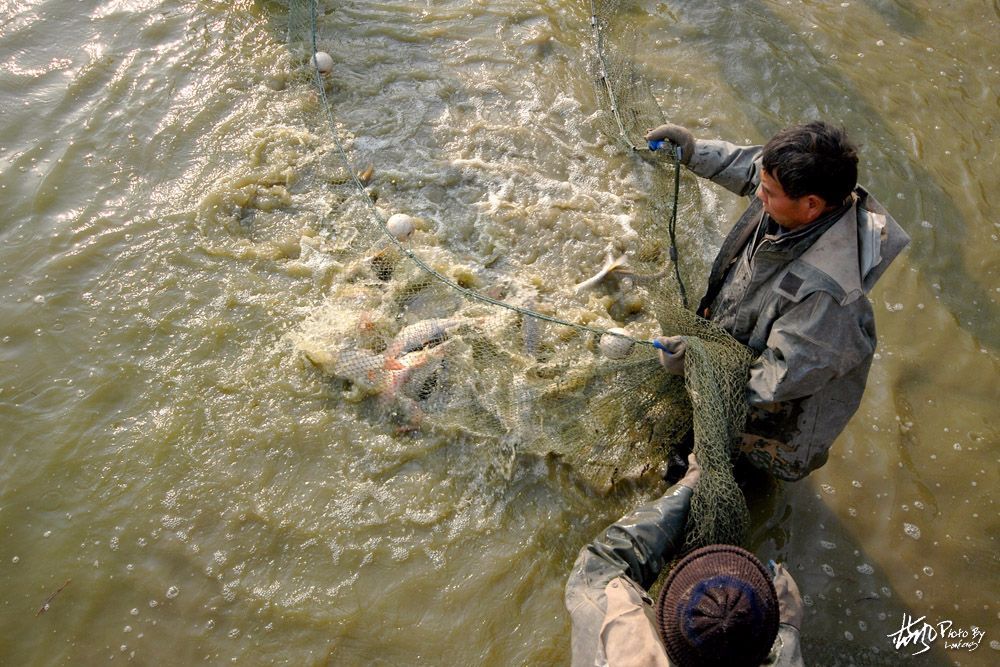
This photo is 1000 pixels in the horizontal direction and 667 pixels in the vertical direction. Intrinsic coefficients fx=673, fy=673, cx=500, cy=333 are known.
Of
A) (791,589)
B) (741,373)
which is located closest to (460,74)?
(741,373)

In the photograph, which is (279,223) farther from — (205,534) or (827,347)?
(827,347)

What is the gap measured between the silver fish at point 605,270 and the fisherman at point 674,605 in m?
2.27

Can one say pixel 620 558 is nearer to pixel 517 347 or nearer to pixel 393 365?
pixel 517 347

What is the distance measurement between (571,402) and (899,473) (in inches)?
81.6

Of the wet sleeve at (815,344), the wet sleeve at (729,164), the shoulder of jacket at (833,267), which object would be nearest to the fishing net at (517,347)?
the wet sleeve at (815,344)

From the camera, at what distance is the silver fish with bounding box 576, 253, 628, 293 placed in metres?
4.93

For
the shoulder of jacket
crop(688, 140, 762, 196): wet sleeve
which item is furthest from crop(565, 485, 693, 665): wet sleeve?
crop(688, 140, 762, 196): wet sleeve

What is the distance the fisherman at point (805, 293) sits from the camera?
2.78 m

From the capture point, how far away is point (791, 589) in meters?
2.72

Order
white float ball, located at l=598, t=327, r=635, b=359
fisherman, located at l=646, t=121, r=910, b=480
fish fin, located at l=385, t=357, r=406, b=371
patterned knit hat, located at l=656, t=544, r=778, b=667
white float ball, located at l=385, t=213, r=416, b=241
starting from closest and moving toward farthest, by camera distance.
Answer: patterned knit hat, located at l=656, t=544, r=778, b=667
fisherman, located at l=646, t=121, r=910, b=480
white float ball, located at l=598, t=327, r=635, b=359
fish fin, located at l=385, t=357, r=406, b=371
white float ball, located at l=385, t=213, r=416, b=241

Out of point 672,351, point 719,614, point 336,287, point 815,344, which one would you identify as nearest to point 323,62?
point 336,287

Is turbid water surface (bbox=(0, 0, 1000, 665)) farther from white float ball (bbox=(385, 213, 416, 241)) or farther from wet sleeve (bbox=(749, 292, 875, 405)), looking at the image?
wet sleeve (bbox=(749, 292, 875, 405))

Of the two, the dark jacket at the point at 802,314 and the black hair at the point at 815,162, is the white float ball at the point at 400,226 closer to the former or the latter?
the dark jacket at the point at 802,314

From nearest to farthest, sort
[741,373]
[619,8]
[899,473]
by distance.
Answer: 1. [741,373]
2. [899,473]
3. [619,8]
